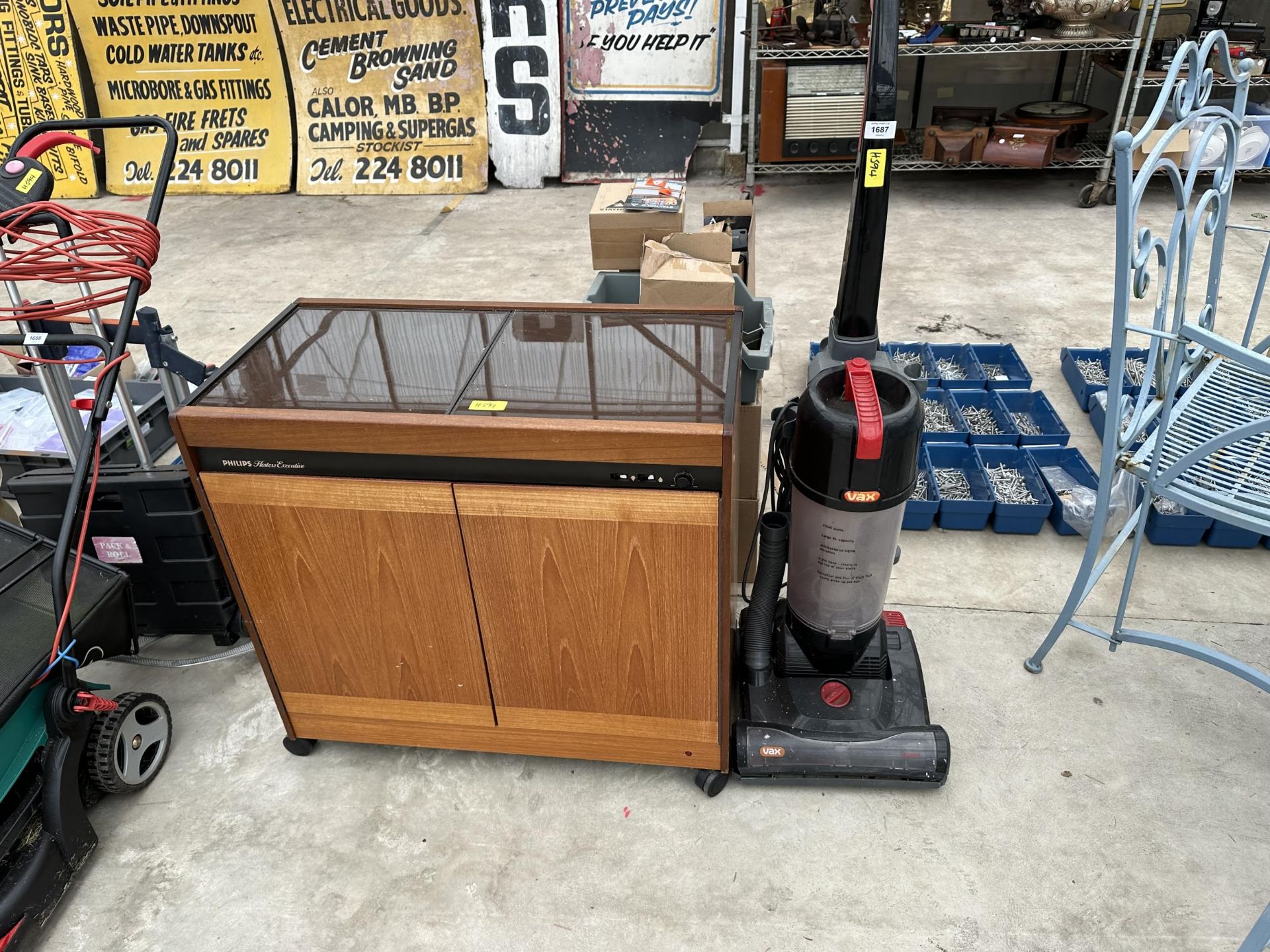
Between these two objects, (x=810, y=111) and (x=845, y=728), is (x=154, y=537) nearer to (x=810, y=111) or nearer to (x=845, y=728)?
(x=845, y=728)

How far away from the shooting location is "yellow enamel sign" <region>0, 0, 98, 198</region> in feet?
21.0

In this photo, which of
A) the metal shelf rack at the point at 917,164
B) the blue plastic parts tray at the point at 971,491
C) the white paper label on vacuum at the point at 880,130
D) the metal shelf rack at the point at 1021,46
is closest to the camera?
the blue plastic parts tray at the point at 971,491

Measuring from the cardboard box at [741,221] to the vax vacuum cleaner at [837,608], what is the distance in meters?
1.35

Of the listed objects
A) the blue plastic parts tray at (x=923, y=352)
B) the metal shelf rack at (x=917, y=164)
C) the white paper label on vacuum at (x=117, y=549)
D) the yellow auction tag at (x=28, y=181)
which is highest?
the yellow auction tag at (x=28, y=181)

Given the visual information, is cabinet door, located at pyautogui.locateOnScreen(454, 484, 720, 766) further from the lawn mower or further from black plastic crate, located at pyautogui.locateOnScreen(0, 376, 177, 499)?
black plastic crate, located at pyautogui.locateOnScreen(0, 376, 177, 499)

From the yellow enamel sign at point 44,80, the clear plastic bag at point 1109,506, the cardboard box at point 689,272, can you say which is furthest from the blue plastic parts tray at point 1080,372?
the yellow enamel sign at point 44,80

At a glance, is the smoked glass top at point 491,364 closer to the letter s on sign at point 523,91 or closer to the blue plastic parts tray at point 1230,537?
the blue plastic parts tray at point 1230,537

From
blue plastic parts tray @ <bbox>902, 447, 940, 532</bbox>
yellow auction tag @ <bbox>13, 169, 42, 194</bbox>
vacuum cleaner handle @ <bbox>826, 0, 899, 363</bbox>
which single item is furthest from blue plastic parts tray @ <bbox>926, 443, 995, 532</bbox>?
yellow auction tag @ <bbox>13, 169, 42, 194</bbox>

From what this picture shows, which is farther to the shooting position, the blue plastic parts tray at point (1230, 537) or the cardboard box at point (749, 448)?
the blue plastic parts tray at point (1230, 537)

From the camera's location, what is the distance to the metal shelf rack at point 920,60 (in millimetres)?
5109

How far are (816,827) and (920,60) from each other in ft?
20.6

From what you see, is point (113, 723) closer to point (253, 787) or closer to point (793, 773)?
point (253, 787)

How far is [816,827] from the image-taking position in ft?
6.01

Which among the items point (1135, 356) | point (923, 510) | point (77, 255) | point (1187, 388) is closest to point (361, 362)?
point (77, 255)
